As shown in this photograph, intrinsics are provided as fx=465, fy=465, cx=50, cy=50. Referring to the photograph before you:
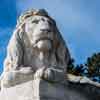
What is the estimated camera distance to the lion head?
985 cm

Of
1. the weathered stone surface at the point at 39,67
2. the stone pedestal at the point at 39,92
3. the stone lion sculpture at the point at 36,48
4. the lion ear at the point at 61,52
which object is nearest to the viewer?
the stone pedestal at the point at 39,92

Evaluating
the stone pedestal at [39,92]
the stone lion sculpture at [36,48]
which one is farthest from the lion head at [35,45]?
the stone pedestal at [39,92]

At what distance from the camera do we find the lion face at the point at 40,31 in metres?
9.89

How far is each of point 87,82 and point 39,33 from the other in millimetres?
1454

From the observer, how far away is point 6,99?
941cm

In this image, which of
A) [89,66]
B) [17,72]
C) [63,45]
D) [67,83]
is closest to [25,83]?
[17,72]

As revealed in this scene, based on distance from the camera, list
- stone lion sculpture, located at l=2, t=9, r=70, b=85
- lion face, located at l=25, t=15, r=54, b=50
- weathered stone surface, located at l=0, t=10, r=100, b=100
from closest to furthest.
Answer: weathered stone surface, located at l=0, t=10, r=100, b=100 < stone lion sculpture, located at l=2, t=9, r=70, b=85 < lion face, located at l=25, t=15, r=54, b=50

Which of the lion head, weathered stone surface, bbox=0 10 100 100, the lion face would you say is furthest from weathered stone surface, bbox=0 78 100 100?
the lion face

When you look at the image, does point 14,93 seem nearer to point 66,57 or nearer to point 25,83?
point 25,83

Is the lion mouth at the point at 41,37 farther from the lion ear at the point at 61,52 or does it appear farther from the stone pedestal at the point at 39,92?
the stone pedestal at the point at 39,92

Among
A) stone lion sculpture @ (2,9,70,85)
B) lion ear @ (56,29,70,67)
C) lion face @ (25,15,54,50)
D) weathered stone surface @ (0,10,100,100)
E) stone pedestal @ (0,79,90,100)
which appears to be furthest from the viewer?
lion ear @ (56,29,70,67)

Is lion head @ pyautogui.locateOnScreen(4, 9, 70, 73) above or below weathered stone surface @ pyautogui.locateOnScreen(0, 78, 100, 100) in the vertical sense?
above

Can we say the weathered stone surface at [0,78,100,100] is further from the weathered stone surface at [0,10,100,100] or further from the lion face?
the lion face

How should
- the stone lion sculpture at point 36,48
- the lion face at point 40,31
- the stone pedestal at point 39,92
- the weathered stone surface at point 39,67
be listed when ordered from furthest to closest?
the lion face at point 40,31 < the stone lion sculpture at point 36,48 < the weathered stone surface at point 39,67 < the stone pedestal at point 39,92
